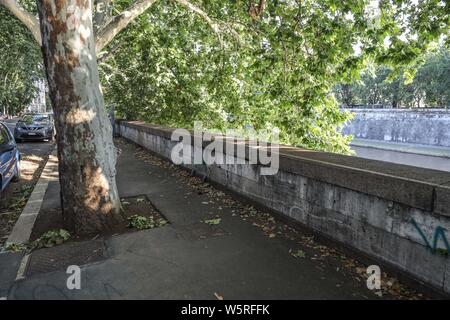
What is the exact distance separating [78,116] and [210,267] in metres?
2.98

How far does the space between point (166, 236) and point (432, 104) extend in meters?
67.3

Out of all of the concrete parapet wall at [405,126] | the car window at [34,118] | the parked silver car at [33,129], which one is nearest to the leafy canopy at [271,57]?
the parked silver car at [33,129]

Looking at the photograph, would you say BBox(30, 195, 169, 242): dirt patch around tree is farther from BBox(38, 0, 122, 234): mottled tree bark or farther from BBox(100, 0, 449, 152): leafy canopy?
BBox(100, 0, 449, 152): leafy canopy

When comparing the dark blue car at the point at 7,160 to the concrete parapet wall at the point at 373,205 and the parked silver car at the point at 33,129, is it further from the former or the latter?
the parked silver car at the point at 33,129

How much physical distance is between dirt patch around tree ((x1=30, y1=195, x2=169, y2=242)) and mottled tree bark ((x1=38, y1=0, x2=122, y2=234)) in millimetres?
160

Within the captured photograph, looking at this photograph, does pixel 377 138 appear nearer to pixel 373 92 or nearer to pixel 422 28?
pixel 373 92

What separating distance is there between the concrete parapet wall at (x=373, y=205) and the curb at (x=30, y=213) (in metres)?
3.94

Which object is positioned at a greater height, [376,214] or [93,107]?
[93,107]

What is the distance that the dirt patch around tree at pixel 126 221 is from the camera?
17.8ft

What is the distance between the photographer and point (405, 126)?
4353cm

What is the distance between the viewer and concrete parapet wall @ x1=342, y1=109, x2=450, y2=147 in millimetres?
39344

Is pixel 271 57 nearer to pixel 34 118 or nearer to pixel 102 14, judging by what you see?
pixel 102 14
